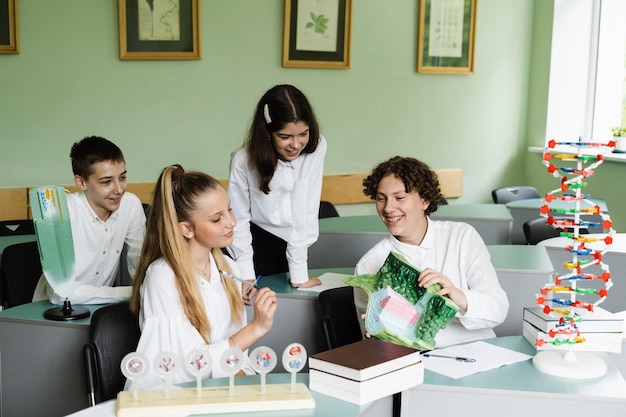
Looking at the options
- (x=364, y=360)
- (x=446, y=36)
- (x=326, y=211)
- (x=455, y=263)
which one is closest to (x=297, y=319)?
(x=455, y=263)

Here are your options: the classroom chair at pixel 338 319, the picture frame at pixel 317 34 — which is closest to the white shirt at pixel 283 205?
the classroom chair at pixel 338 319

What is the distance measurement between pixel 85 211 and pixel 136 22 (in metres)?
2.15

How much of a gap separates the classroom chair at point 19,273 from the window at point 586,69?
4475 millimetres

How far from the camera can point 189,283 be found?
204 cm

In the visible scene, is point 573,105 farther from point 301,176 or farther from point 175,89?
point 301,176

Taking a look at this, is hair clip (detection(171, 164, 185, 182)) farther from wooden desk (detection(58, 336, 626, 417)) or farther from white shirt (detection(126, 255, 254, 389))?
wooden desk (detection(58, 336, 626, 417))

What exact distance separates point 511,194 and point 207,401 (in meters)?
4.45

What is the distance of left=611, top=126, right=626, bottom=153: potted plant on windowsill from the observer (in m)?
5.26

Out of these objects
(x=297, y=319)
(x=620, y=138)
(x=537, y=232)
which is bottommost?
(x=297, y=319)

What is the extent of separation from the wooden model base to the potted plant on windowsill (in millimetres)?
4251

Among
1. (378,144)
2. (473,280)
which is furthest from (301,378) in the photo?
(378,144)

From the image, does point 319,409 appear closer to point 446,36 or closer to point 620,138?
point 620,138

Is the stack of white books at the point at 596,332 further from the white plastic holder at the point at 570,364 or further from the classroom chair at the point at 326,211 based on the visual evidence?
the classroom chair at the point at 326,211

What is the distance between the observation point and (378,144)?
582 centimetres
